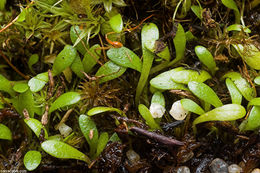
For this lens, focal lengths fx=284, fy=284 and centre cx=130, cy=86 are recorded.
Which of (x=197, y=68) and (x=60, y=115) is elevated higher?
(x=197, y=68)

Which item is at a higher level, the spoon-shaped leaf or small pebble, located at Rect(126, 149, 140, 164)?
the spoon-shaped leaf

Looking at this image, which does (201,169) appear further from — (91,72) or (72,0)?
(72,0)

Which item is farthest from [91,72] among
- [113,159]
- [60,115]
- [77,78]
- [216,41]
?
[216,41]

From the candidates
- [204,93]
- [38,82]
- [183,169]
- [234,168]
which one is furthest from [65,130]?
[234,168]

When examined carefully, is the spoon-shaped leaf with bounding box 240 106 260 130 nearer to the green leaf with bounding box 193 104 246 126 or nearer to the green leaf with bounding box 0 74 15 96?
the green leaf with bounding box 193 104 246 126

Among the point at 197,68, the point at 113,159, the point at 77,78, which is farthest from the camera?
the point at 77,78

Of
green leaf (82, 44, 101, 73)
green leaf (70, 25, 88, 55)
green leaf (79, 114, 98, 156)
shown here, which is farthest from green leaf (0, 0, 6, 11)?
green leaf (79, 114, 98, 156)

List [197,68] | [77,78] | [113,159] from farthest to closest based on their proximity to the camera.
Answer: [77,78] < [197,68] < [113,159]
